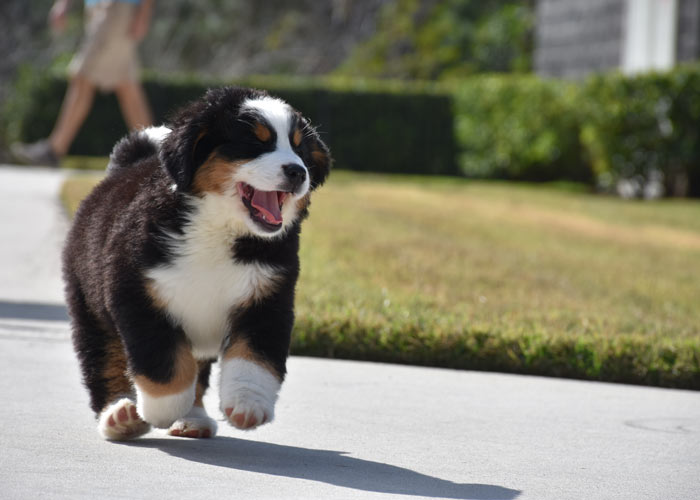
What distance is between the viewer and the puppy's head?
3877 mm

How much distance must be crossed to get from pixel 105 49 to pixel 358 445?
9284 mm

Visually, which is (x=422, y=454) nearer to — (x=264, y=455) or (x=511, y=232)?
(x=264, y=455)

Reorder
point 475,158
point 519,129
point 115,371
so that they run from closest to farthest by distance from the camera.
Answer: point 115,371 < point 519,129 < point 475,158

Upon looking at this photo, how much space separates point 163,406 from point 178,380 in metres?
0.09

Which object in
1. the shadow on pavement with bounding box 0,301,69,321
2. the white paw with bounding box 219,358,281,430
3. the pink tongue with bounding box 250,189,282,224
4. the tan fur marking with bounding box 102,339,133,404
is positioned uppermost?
the pink tongue with bounding box 250,189,282,224

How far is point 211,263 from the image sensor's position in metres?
3.92

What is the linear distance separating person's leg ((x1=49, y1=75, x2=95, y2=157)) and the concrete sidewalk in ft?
22.8

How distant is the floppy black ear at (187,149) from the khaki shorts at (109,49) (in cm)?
905

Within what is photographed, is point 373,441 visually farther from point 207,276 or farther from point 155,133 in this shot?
point 155,133

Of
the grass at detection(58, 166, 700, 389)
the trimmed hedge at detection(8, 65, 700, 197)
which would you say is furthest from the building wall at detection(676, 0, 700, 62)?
the grass at detection(58, 166, 700, 389)

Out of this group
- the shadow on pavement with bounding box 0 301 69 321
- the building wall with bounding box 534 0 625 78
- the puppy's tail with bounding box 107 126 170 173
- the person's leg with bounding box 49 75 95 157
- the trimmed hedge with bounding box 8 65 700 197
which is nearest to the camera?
the puppy's tail with bounding box 107 126 170 173

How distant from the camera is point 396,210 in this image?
12.6 m

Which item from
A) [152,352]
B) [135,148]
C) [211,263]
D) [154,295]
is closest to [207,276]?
[211,263]

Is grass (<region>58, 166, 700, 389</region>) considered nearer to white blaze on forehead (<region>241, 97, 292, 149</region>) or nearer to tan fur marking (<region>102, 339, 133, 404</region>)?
tan fur marking (<region>102, 339, 133, 404</region>)
